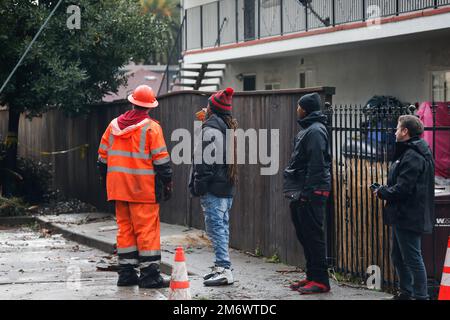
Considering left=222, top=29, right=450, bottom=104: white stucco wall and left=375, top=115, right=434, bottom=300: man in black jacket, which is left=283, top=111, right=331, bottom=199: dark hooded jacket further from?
left=222, top=29, right=450, bottom=104: white stucco wall

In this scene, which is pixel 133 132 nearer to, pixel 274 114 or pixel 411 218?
pixel 274 114

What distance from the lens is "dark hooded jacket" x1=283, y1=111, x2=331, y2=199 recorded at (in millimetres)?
8633

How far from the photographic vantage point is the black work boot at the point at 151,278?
9258 mm

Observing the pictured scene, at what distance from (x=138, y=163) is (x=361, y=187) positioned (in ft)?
7.36

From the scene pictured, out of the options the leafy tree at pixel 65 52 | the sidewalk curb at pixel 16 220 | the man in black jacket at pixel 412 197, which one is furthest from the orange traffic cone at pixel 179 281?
the sidewalk curb at pixel 16 220

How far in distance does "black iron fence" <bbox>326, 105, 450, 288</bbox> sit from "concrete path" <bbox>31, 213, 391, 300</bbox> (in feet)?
1.15

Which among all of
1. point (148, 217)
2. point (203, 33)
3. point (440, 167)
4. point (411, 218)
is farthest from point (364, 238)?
point (203, 33)

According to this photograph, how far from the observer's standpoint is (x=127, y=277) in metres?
9.39

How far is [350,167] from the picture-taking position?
938 centimetres

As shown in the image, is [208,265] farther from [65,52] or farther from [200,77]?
[200,77]

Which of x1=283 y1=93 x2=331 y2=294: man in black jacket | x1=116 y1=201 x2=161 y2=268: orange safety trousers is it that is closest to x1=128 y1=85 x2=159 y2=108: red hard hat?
x1=116 y1=201 x2=161 y2=268: orange safety trousers

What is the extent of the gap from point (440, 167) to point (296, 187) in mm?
4428

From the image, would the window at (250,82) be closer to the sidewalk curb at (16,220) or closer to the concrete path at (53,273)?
the sidewalk curb at (16,220)

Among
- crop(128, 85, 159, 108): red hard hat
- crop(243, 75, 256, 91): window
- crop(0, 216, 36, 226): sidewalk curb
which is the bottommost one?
crop(0, 216, 36, 226): sidewalk curb
